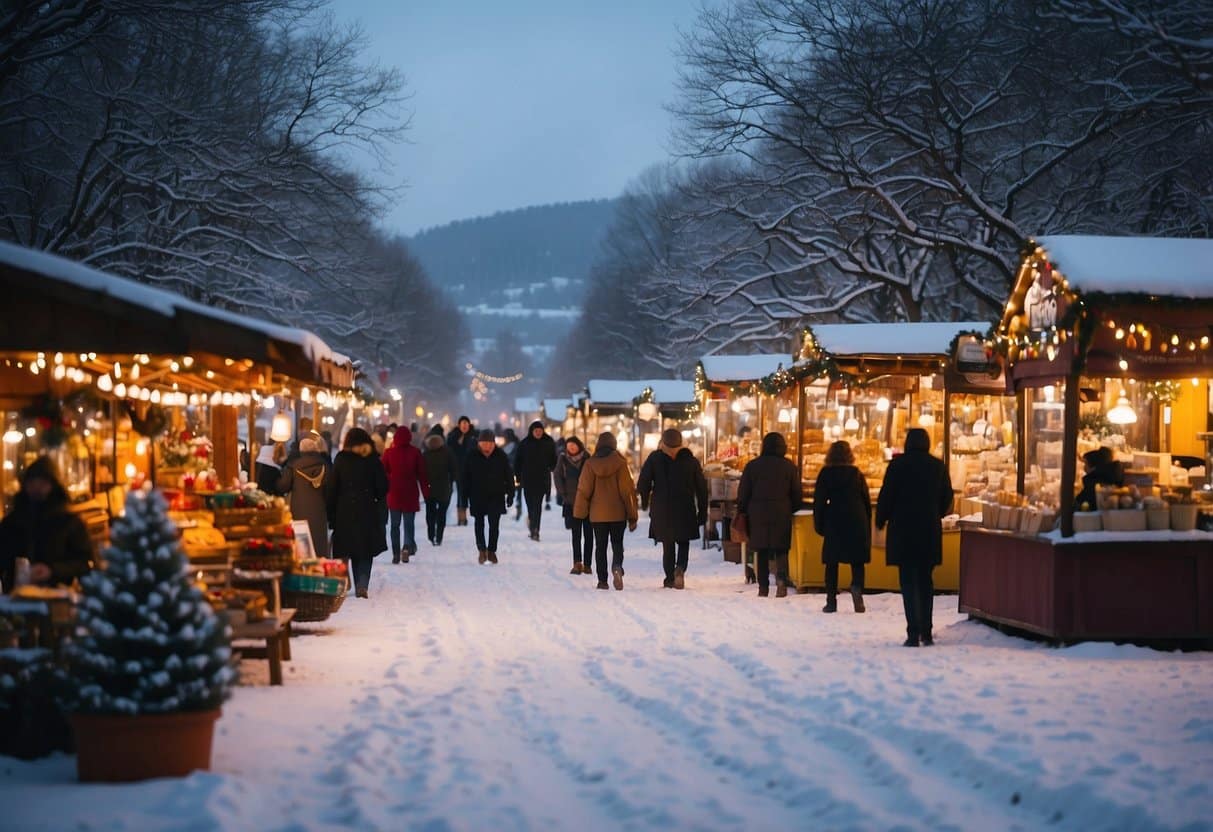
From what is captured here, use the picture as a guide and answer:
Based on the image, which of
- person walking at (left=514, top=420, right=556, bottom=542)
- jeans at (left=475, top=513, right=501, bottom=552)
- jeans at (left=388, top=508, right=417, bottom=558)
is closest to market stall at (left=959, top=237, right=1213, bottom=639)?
jeans at (left=475, top=513, right=501, bottom=552)

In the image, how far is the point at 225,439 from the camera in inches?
777

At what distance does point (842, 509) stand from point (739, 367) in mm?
12945

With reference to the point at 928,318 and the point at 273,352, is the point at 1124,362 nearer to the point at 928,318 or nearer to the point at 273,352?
the point at 273,352

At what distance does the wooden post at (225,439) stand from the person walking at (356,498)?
13.7 ft

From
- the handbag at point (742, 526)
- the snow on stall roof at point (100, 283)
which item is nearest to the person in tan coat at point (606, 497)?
the handbag at point (742, 526)

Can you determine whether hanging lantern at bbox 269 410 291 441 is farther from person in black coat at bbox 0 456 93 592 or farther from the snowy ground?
person in black coat at bbox 0 456 93 592

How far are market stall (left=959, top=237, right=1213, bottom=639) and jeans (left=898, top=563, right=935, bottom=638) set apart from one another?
795mm

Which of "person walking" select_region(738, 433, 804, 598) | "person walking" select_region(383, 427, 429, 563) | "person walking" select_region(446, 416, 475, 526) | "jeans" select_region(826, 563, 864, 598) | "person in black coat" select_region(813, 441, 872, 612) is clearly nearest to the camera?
"person in black coat" select_region(813, 441, 872, 612)

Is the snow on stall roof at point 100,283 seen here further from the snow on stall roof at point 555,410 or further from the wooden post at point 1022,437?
the snow on stall roof at point 555,410

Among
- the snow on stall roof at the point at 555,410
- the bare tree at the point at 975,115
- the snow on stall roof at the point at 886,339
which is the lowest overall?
the snow on stall roof at the point at 886,339

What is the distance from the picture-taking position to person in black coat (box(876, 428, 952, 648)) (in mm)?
12375

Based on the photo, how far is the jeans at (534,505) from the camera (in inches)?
965

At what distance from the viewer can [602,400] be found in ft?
151

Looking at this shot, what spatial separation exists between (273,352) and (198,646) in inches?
161
